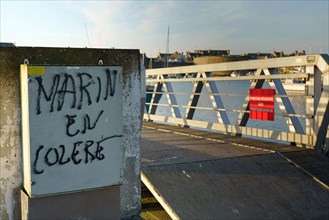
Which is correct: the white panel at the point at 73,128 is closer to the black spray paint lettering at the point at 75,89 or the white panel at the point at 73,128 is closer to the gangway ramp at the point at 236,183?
the black spray paint lettering at the point at 75,89

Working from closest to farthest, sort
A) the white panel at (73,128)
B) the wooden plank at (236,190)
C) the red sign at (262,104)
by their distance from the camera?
the white panel at (73,128) < the wooden plank at (236,190) < the red sign at (262,104)

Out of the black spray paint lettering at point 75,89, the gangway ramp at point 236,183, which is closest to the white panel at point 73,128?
the black spray paint lettering at point 75,89

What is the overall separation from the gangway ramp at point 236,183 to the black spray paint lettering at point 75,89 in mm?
1797

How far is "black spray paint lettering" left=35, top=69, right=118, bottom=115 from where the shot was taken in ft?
9.67

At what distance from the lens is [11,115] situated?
10.3ft

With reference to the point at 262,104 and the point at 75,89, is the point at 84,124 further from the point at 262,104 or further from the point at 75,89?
the point at 262,104

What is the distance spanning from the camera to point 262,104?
25.5 feet

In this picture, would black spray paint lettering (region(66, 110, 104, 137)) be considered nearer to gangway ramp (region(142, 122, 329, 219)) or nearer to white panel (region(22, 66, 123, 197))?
white panel (region(22, 66, 123, 197))

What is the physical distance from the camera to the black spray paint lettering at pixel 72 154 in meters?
2.94

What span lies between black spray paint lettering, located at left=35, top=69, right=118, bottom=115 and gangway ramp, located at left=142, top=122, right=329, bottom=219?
1797 millimetres

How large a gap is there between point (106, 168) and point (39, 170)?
0.50 metres

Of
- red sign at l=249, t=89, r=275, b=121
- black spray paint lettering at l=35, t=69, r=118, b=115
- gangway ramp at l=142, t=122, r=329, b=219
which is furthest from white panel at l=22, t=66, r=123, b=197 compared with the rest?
red sign at l=249, t=89, r=275, b=121

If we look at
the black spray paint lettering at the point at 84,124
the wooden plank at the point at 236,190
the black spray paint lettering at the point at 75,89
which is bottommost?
the wooden plank at the point at 236,190

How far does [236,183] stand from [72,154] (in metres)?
2.71
